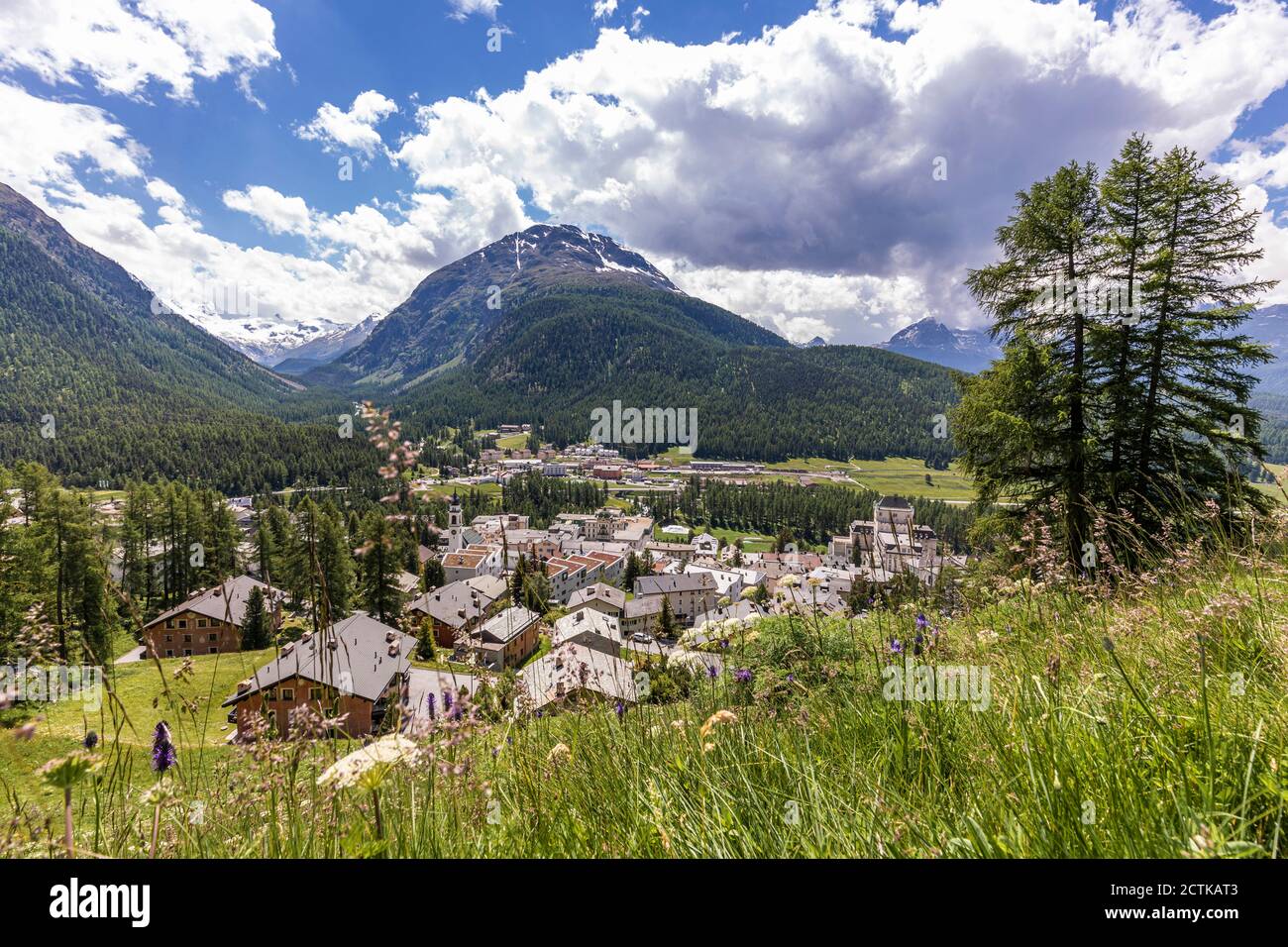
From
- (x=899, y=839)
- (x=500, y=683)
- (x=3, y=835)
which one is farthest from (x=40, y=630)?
(x=899, y=839)

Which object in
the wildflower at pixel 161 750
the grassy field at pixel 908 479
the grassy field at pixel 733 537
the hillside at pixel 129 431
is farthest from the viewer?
the grassy field at pixel 908 479

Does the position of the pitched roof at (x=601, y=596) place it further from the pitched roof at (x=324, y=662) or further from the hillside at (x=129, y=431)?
the hillside at (x=129, y=431)

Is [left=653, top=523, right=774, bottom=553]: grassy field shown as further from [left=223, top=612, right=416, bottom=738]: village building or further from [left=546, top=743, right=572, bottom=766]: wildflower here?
[left=546, top=743, right=572, bottom=766]: wildflower

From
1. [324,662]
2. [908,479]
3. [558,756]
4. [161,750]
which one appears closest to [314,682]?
[324,662]

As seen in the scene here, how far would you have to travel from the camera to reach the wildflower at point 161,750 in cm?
181

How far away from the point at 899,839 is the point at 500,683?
238cm

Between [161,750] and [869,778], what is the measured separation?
8.66 feet

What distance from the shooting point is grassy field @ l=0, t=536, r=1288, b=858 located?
1427 millimetres

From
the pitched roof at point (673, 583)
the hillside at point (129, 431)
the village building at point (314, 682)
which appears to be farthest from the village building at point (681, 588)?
the hillside at point (129, 431)

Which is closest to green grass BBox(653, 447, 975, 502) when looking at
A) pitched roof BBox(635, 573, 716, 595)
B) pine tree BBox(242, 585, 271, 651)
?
pitched roof BBox(635, 573, 716, 595)

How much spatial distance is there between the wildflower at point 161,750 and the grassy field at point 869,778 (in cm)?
17

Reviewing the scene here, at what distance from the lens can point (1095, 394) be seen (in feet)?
34.0

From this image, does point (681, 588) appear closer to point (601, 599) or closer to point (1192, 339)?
point (601, 599)

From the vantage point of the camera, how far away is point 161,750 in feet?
6.34
